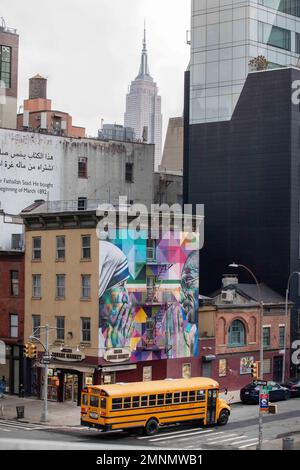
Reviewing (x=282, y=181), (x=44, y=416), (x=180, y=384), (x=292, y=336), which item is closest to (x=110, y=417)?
(x=180, y=384)

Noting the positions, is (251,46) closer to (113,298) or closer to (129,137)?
(129,137)

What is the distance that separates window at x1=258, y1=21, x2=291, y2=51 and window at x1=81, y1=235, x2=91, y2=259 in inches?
1368

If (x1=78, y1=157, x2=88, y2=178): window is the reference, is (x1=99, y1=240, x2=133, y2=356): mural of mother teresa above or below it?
below

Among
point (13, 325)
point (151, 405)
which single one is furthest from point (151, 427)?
point (13, 325)

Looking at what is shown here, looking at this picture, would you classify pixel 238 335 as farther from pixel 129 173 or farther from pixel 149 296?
pixel 129 173

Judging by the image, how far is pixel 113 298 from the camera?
186ft

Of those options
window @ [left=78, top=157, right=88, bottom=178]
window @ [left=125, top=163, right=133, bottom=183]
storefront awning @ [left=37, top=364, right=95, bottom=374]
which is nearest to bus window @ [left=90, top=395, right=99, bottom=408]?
storefront awning @ [left=37, top=364, right=95, bottom=374]

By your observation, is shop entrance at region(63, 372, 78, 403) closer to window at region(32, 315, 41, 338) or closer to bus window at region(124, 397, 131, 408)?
window at region(32, 315, 41, 338)

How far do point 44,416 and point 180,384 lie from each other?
9852mm

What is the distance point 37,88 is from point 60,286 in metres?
47.1

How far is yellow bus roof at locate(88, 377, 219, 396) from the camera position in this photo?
42.2 metres

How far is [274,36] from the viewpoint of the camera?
83312 millimetres

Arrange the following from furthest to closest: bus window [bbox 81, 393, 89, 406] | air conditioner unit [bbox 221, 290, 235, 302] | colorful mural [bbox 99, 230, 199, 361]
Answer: air conditioner unit [bbox 221, 290, 235, 302]
colorful mural [bbox 99, 230, 199, 361]
bus window [bbox 81, 393, 89, 406]

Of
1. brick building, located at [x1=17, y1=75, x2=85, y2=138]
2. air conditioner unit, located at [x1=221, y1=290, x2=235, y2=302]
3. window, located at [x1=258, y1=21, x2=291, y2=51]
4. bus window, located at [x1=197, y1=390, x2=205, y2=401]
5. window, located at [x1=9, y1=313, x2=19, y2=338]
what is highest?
window, located at [x1=258, y1=21, x2=291, y2=51]
